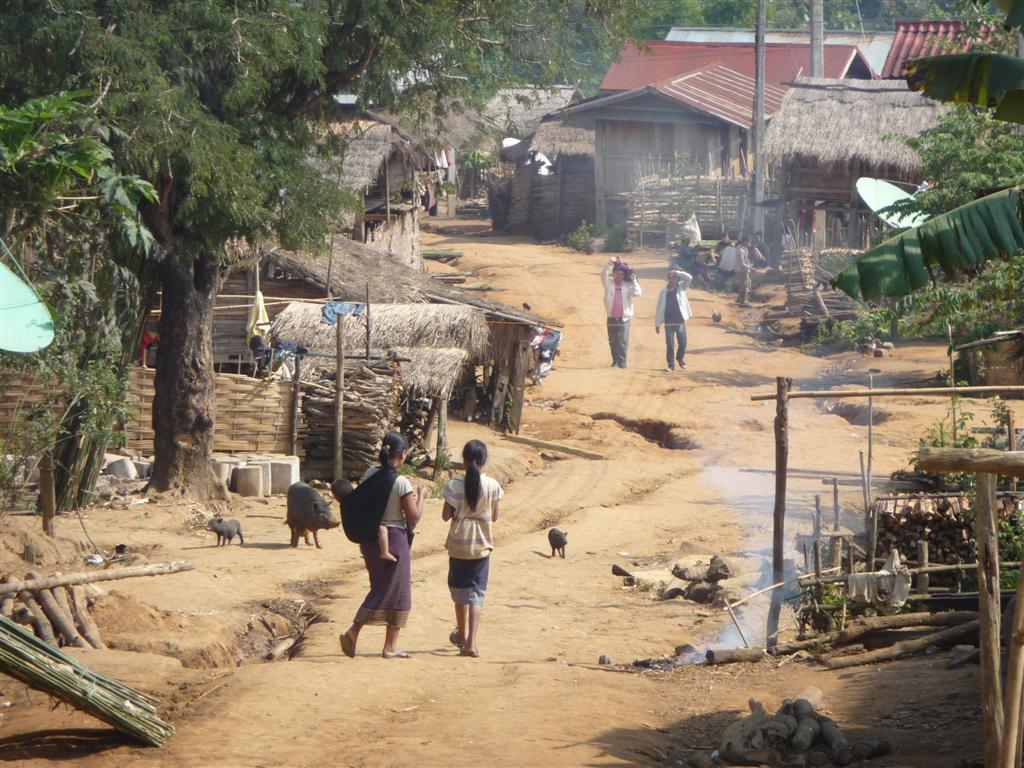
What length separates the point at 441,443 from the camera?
15.8m

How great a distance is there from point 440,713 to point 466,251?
27550mm

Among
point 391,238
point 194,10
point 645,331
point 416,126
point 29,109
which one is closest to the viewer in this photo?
point 29,109

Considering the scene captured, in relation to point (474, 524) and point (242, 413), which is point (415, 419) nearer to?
point (242, 413)

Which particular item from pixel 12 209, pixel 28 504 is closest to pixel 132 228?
pixel 12 209

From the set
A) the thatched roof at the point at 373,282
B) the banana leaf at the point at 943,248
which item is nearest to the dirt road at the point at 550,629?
the thatched roof at the point at 373,282

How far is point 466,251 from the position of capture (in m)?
34.2

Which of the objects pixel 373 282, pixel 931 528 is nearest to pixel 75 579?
pixel 931 528

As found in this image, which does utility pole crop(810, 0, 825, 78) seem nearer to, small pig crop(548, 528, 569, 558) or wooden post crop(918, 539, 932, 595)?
small pig crop(548, 528, 569, 558)

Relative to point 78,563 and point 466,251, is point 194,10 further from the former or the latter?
point 466,251

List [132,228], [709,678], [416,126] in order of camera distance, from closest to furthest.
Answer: [709,678], [132,228], [416,126]

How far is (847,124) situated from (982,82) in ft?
69.7

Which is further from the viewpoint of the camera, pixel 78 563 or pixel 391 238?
pixel 391 238

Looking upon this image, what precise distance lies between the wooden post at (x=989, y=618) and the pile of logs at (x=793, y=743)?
1.38m

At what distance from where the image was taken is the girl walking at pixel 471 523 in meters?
8.22
